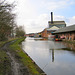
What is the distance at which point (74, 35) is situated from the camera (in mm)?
26469

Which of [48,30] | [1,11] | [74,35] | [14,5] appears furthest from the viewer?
[48,30]

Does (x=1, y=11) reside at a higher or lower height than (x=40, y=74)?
higher

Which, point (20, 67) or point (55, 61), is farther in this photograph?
point (55, 61)

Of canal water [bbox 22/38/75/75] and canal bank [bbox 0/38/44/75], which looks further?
canal water [bbox 22/38/75/75]

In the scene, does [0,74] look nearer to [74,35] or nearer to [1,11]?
[1,11]

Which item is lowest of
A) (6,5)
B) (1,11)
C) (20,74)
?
(20,74)

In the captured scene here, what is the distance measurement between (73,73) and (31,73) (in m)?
2.39

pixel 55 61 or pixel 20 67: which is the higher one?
pixel 20 67

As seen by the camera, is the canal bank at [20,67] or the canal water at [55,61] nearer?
the canal bank at [20,67]

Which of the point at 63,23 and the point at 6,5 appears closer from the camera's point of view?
the point at 6,5

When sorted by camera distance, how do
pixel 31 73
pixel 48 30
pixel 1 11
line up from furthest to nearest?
pixel 48 30, pixel 1 11, pixel 31 73

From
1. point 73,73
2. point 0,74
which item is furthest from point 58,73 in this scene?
point 0,74

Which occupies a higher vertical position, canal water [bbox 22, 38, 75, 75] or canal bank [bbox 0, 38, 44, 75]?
canal bank [bbox 0, 38, 44, 75]

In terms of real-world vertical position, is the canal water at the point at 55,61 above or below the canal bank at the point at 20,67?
below
